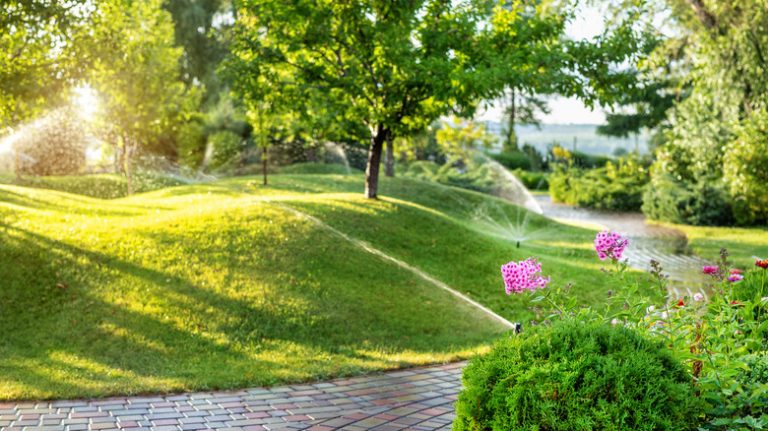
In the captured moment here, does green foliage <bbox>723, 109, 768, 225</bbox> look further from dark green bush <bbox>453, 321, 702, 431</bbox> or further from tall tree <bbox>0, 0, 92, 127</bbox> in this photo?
dark green bush <bbox>453, 321, 702, 431</bbox>

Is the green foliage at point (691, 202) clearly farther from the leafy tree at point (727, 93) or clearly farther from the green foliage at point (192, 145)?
the green foliage at point (192, 145)

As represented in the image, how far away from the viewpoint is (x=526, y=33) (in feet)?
42.4

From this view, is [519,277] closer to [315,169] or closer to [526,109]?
[315,169]

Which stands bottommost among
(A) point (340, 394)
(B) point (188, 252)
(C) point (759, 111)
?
(A) point (340, 394)

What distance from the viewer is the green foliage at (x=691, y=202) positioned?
21312mm

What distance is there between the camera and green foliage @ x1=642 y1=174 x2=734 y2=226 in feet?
69.9

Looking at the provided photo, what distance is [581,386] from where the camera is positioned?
352cm

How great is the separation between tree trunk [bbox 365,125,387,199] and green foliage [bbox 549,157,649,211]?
52.7 feet

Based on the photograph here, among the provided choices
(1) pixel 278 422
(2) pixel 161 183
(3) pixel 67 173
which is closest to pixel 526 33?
(1) pixel 278 422

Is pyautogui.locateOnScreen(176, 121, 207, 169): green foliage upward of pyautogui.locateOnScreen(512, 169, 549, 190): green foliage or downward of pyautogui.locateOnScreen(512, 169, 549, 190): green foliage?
upward

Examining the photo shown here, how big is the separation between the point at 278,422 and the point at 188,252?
4809mm

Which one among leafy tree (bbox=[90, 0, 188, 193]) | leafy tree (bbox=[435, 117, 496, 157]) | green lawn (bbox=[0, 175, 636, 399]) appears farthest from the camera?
leafy tree (bbox=[435, 117, 496, 157])

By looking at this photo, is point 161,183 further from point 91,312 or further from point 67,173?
point 91,312

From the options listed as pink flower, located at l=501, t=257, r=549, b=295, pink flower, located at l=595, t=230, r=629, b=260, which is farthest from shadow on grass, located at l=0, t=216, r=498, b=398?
pink flower, located at l=595, t=230, r=629, b=260
